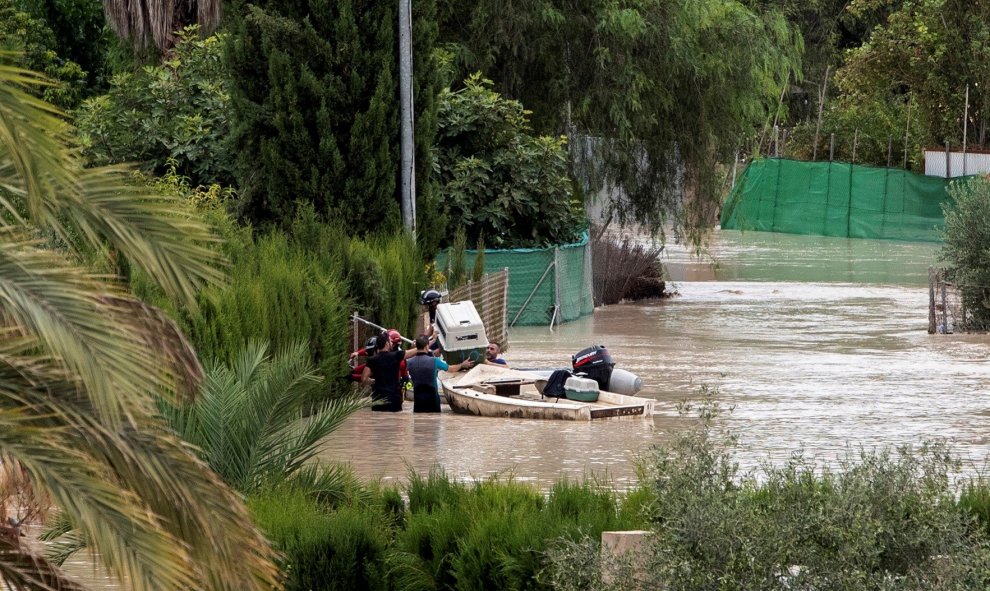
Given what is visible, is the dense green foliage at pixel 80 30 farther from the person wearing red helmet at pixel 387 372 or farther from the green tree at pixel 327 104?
the person wearing red helmet at pixel 387 372

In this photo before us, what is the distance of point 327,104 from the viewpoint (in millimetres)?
21781

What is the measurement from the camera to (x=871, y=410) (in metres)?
17.0

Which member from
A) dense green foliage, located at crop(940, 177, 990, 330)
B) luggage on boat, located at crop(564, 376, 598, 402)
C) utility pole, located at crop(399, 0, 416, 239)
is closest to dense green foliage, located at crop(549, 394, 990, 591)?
luggage on boat, located at crop(564, 376, 598, 402)

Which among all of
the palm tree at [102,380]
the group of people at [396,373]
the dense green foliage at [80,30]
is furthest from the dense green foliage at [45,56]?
the palm tree at [102,380]

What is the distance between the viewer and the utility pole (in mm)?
21375

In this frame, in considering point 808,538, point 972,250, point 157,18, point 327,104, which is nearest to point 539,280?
point 972,250

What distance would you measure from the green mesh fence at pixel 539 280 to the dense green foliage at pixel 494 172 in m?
0.44

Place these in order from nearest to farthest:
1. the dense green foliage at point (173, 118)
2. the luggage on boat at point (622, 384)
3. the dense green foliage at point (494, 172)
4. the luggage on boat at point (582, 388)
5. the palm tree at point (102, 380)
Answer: the palm tree at point (102, 380), the luggage on boat at point (582, 388), the luggage on boat at point (622, 384), the dense green foliage at point (173, 118), the dense green foliage at point (494, 172)

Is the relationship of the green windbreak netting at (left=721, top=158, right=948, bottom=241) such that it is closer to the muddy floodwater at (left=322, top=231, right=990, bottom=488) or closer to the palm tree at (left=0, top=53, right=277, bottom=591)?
the muddy floodwater at (left=322, top=231, right=990, bottom=488)

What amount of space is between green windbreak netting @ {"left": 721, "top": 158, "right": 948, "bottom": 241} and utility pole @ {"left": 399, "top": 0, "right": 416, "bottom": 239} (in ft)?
97.8

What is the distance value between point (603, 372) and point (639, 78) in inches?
594

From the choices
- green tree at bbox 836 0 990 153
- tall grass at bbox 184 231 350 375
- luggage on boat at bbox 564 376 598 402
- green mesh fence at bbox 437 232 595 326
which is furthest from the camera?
green tree at bbox 836 0 990 153

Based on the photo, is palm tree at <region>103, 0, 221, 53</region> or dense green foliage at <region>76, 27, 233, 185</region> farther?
palm tree at <region>103, 0, 221, 53</region>

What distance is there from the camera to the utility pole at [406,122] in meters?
21.4
